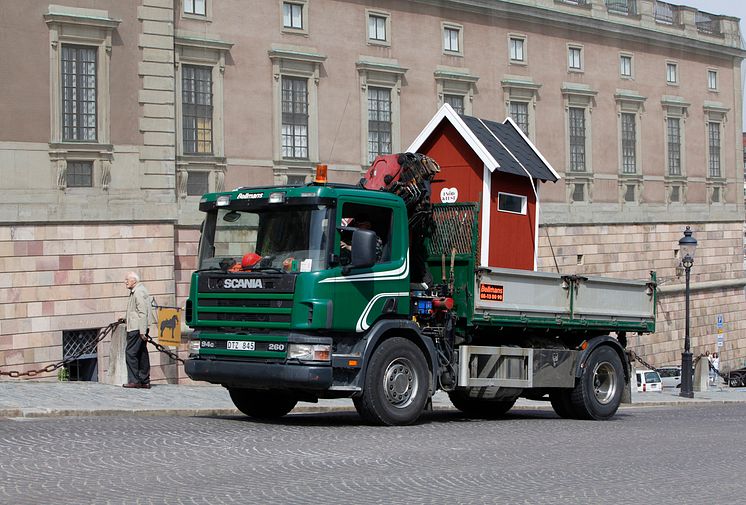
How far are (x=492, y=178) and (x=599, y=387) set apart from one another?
3.41m

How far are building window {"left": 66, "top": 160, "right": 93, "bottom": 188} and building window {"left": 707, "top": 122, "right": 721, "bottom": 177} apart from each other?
30.6 metres

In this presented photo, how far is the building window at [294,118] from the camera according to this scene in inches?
1435

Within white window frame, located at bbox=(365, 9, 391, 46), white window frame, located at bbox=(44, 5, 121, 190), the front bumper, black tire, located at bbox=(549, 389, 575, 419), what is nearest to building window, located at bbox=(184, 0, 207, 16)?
white window frame, located at bbox=(44, 5, 121, 190)

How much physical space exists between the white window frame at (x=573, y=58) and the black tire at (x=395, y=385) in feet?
106

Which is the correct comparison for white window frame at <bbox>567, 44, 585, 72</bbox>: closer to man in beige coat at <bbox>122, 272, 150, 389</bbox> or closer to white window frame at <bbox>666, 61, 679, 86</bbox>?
white window frame at <bbox>666, 61, 679, 86</bbox>

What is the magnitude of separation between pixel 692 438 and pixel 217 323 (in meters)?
5.70

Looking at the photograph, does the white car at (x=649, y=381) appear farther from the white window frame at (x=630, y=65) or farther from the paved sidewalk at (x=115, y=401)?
the paved sidewalk at (x=115, y=401)

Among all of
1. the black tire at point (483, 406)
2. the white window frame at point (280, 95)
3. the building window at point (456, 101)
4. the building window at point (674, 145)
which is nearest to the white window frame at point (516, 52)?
the building window at point (456, 101)

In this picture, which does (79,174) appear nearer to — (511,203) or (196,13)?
(196,13)

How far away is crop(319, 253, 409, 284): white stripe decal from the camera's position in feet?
48.3

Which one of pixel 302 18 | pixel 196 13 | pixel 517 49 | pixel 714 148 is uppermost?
pixel 517 49

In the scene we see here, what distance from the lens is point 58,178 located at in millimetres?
30469

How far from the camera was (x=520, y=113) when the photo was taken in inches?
1750

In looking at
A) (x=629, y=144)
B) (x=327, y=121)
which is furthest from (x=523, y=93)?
(x=327, y=121)
